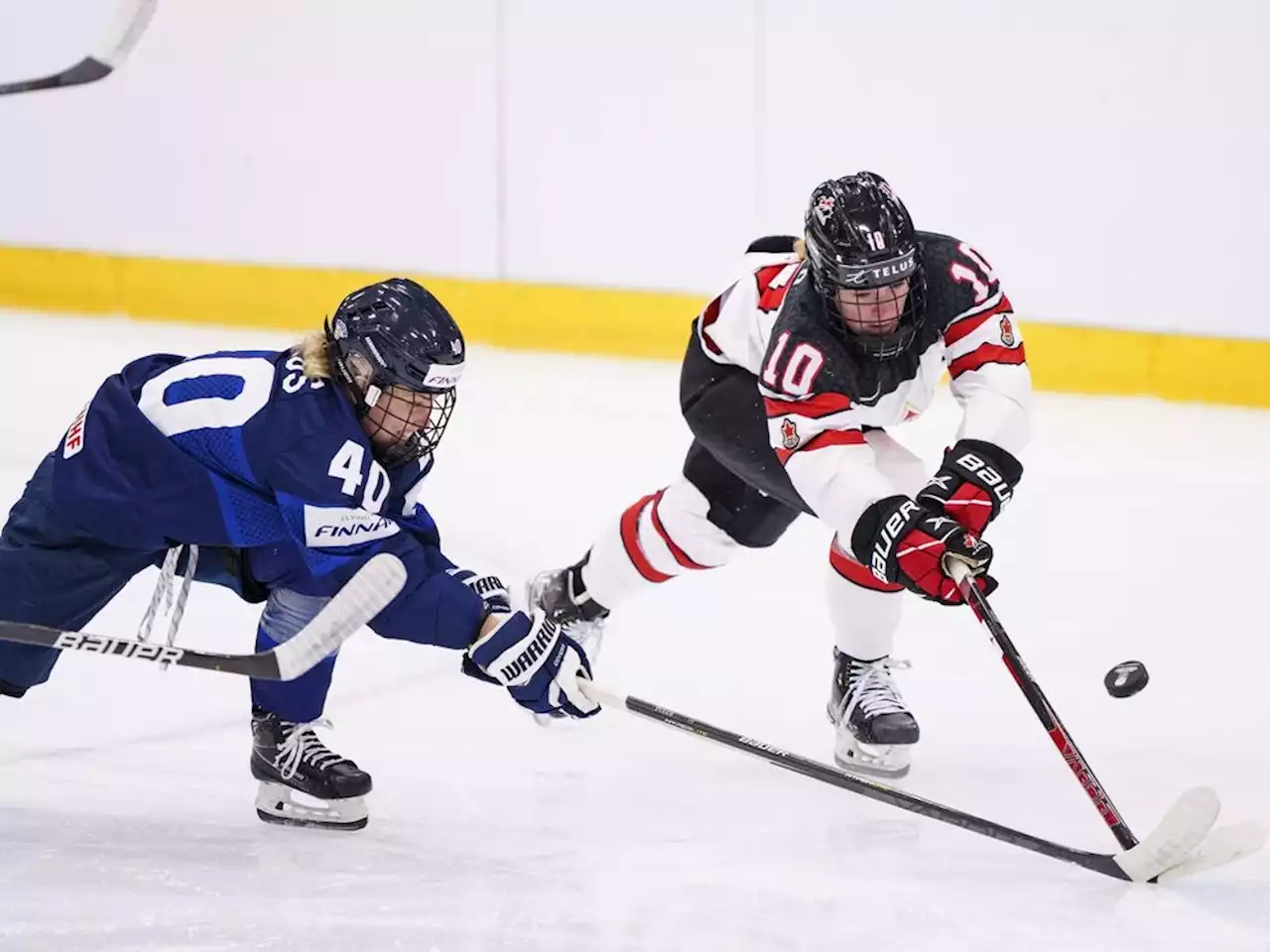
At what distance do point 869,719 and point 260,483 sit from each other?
3.24 ft

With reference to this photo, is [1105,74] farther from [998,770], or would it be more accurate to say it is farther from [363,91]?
[998,770]

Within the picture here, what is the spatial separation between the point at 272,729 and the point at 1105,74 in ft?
11.2

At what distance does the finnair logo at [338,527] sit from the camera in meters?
2.46

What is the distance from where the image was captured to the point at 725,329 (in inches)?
124

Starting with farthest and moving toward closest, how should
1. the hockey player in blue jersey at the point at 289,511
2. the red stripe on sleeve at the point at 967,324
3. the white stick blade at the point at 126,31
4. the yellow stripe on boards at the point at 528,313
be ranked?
1. the white stick blade at the point at 126,31
2. the yellow stripe on boards at the point at 528,313
3. the red stripe on sleeve at the point at 967,324
4. the hockey player in blue jersey at the point at 289,511

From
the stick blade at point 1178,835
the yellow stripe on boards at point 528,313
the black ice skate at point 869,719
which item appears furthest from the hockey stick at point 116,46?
the stick blade at point 1178,835

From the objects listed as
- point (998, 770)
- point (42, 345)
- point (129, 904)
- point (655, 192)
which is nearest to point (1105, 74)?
point (655, 192)

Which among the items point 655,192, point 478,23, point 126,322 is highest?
point 478,23

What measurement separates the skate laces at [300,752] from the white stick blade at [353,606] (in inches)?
11.4

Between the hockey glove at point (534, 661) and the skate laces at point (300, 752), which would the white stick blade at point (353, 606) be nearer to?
the hockey glove at point (534, 661)

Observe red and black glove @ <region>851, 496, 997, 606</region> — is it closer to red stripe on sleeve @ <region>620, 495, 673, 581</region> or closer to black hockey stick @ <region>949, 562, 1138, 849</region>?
black hockey stick @ <region>949, 562, 1138, 849</region>

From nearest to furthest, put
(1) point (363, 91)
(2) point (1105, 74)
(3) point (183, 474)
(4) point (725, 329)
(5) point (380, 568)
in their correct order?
1. (5) point (380, 568)
2. (3) point (183, 474)
3. (4) point (725, 329)
4. (2) point (1105, 74)
5. (1) point (363, 91)

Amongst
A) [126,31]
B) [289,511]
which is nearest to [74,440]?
[289,511]

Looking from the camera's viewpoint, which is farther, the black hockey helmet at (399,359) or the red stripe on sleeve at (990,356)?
the red stripe on sleeve at (990,356)
